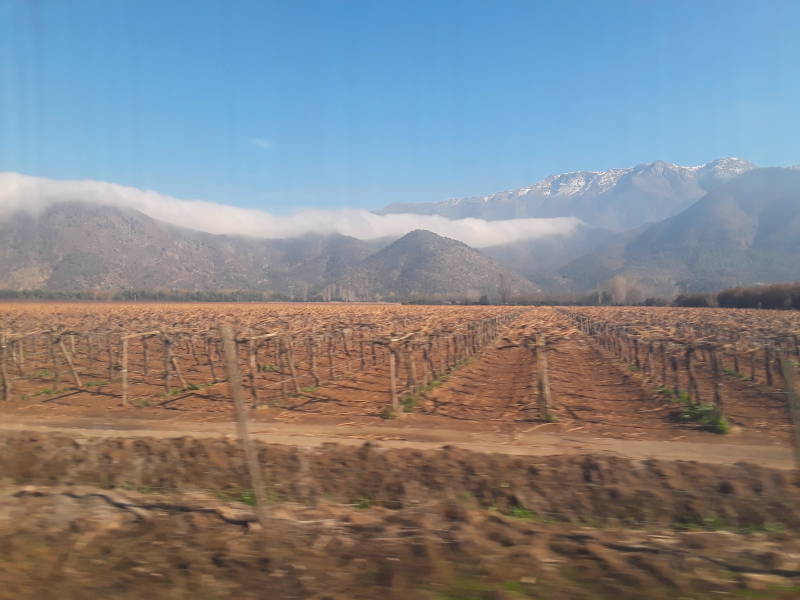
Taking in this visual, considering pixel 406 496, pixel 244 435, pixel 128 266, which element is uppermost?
pixel 128 266

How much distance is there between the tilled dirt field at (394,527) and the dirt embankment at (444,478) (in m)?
0.04

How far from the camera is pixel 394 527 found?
20.5 feet

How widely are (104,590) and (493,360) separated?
25.3 m

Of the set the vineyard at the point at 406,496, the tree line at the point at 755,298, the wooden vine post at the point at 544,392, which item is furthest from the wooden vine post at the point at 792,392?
the tree line at the point at 755,298

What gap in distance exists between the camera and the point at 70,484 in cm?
884

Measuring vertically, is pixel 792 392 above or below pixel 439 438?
above

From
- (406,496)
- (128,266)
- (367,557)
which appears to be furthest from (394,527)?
(128,266)

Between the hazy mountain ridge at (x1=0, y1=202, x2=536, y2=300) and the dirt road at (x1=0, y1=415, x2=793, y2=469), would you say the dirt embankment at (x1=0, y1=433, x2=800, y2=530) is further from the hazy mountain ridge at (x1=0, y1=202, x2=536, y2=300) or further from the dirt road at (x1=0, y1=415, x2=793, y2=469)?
the hazy mountain ridge at (x1=0, y1=202, x2=536, y2=300)

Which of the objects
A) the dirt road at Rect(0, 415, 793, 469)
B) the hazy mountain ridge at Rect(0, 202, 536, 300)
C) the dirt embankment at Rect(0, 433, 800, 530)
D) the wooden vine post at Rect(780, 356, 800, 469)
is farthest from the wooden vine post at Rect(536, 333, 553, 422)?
the hazy mountain ridge at Rect(0, 202, 536, 300)

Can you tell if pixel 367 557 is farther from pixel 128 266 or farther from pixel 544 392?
pixel 128 266

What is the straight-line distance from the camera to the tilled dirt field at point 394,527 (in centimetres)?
488

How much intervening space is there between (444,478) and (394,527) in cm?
267

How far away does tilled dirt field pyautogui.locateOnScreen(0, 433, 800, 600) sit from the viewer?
4.88 m

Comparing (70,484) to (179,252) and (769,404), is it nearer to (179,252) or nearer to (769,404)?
→ (769,404)
